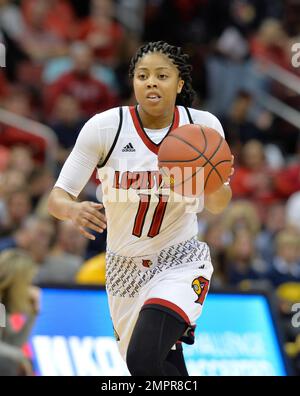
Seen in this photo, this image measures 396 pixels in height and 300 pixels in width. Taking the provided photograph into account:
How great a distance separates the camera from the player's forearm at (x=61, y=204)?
5230 millimetres

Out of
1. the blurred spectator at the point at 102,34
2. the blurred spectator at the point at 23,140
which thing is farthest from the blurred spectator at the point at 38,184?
the blurred spectator at the point at 102,34

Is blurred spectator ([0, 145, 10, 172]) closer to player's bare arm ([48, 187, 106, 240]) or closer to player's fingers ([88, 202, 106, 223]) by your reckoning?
player's bare arm ([48, 187, 106, 240])

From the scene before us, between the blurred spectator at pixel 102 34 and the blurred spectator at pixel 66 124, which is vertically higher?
the blurred spectator at pixel 102 34

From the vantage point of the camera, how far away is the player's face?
17.8ft

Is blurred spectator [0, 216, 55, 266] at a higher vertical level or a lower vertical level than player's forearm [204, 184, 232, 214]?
lower

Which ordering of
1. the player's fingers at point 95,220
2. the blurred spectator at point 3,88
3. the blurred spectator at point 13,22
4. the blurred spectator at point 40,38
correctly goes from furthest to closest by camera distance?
the blurred spectator at point 13,22
the blurred spectator at point 40,38
the blurred spectator at point 3,88
the player's fingers at point 95,220

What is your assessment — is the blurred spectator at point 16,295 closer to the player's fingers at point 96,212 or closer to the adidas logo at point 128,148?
the adidas logo at point 128,148

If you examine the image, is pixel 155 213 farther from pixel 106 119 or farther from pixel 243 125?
pixel 243 125

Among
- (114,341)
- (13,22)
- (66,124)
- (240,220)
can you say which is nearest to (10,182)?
(66,124)

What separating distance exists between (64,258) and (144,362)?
14.1ft

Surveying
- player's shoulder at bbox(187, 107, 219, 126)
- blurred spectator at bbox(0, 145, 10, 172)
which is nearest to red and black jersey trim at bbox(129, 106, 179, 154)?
player's shoulder at bbox(187, 107, 219, 126)

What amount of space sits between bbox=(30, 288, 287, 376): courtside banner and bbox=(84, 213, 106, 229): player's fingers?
331cm
